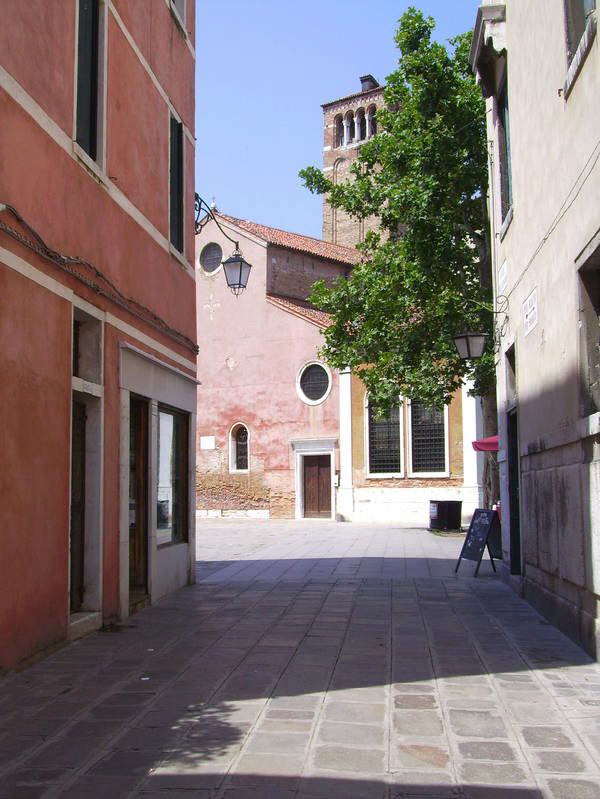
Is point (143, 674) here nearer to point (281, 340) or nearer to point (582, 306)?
point (582, 306)

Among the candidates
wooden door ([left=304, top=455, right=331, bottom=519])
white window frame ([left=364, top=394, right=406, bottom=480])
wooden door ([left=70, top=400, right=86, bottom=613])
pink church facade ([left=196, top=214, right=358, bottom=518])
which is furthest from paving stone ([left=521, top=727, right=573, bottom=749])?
wooden door ([left=304, top=455, right=331, bottom=519])

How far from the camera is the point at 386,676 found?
5.82m

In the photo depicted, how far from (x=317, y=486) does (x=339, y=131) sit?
36.7m

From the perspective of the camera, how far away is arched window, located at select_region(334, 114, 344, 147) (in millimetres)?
59219

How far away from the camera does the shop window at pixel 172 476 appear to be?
387 inches

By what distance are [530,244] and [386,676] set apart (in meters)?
4.84

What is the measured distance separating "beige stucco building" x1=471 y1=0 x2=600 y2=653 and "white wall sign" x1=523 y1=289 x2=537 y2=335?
1 cm

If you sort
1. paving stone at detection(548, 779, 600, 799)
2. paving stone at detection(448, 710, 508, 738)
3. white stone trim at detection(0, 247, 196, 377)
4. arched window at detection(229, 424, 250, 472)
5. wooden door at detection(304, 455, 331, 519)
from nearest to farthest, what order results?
paving stone at detection(548, 779, 600, 799), paving stone at detection(448, 710, 508, 738), white stone trim at detection(0, 247, 196, 377), wooden door at detection(304, 455, 331, 519), arched window at detection(229, 424, 250, 472)

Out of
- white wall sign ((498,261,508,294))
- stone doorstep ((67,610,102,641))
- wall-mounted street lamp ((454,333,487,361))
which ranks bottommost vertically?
stone doorstep ((67,610,102,641))

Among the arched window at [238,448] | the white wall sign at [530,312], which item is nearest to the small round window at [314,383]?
the arched window at [238,448]

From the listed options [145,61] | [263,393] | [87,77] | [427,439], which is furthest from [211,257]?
[87,77]

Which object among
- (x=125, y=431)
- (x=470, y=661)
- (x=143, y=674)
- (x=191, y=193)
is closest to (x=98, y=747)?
(x=143, y=674)

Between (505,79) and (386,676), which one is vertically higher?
(505,79)

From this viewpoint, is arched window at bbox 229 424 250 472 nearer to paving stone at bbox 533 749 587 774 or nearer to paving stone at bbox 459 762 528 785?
paving stone at bbox 533 749 587 774
